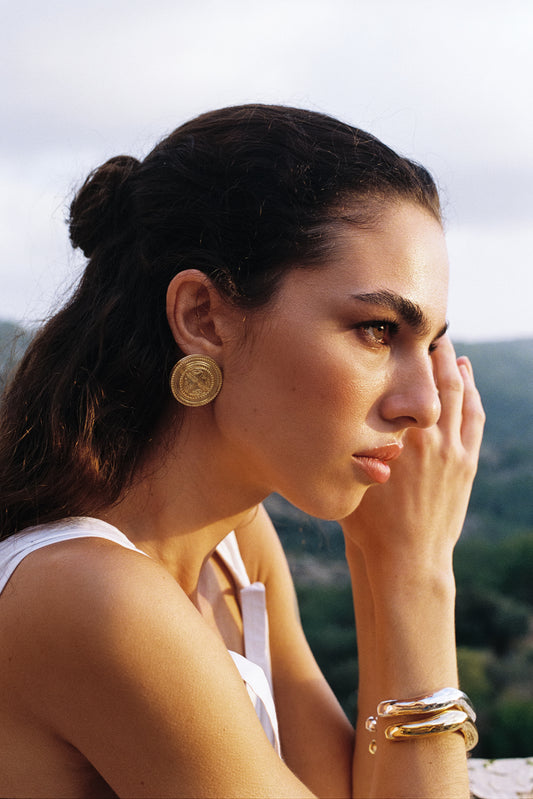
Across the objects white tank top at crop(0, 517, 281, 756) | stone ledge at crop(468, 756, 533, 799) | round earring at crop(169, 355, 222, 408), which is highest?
round earring at crop(169, 355, 222, 408)

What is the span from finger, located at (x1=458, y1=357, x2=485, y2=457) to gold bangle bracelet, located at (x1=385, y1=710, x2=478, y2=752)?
0.73m

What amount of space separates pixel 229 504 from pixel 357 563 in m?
0.58

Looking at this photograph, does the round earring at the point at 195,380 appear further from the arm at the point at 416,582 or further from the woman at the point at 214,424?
the arm at the point at 416,582

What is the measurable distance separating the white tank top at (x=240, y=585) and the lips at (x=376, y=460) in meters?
0.55

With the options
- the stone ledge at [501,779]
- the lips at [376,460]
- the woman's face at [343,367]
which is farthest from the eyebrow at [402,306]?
the stone ledge at [501,779]

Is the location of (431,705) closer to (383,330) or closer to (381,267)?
(383,330)

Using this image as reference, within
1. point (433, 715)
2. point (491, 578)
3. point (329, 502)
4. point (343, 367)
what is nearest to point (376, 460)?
point (329, 502)

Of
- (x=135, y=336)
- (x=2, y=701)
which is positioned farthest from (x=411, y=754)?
(x=135, y=336)

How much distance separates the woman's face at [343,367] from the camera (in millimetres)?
1853

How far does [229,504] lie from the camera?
2129 millimetres

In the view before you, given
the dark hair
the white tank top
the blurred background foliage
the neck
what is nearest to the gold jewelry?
the white tank top

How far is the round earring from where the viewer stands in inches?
76.1

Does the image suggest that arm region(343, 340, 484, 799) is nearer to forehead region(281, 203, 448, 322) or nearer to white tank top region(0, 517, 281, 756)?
white tank top region(0, 517, 281, 756)

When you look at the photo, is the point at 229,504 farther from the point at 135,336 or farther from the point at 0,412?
the point at 0,412
